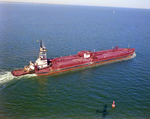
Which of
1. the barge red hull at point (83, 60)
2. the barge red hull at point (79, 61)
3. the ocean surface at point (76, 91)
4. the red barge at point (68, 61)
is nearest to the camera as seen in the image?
the ocean surface at point (76, 91)

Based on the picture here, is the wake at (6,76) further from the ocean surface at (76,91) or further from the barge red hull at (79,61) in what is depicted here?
the barge red hull at (79,61)

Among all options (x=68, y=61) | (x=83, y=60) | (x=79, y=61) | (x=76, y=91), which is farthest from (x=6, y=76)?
(x=83, y=60)

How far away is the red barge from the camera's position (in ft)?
195

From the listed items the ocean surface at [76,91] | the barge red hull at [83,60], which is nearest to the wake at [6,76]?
the ocean surface at [76,91]

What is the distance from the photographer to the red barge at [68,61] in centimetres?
5944

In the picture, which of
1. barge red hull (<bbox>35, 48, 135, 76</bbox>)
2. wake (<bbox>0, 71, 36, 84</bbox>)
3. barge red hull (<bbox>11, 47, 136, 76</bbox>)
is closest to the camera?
wake (<bbox>0, 71, 36, 84</bbox>)

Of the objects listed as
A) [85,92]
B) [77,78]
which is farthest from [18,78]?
[85,92]

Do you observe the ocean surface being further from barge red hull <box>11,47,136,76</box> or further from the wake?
barge red hull <box>11,47,136,76</box>

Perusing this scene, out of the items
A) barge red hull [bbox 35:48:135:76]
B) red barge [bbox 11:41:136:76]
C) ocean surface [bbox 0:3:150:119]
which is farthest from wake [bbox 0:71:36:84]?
barge red hull [bbox 35:48:135:76]

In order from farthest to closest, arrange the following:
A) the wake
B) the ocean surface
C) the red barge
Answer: the red barge → the wake → the ocean surface

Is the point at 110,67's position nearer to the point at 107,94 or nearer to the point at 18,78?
the point at 107,94

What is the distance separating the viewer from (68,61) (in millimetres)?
67125

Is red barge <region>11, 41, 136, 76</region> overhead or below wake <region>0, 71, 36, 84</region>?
overhead

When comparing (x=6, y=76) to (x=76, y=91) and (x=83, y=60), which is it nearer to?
(x=76, y=91)
